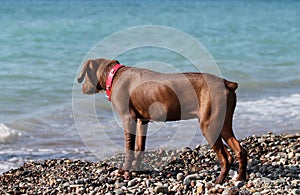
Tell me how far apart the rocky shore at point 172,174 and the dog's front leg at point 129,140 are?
116mm

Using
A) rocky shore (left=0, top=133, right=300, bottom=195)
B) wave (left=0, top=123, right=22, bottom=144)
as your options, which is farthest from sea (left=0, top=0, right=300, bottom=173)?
rocky shore (left=0, top=133, right=300, bottom=195)

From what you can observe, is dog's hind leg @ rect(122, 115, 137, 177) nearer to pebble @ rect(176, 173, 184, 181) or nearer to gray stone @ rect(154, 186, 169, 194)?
pebble @ rect(176, 173, 184, 181)

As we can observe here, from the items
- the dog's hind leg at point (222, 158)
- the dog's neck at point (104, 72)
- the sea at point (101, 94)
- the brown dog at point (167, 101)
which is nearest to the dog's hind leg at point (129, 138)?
the brown dog at point (167, 101)

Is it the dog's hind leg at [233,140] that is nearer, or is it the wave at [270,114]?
the dog's hind leg at [233,140]

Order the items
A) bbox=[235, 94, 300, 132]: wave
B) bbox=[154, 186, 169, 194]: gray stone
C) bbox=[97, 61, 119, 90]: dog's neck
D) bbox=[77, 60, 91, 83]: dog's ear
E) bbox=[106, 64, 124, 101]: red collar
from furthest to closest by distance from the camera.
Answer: bbox=[235, 94, 300, 132]: wave
bbox=[77, 60, 91, 83]: dog's ear
bbox=[97, 61, 119, 90]: dog's neck
bbox=[106, 64, 124, 101]: red collar
bbox=[154, 186, 169, 194]: gray stone

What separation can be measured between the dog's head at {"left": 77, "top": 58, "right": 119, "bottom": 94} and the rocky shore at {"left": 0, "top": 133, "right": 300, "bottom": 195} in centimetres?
106

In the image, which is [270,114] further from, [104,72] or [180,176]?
[104,72]

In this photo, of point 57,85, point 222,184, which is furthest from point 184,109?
point 57,85

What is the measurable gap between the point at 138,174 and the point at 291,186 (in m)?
1.84

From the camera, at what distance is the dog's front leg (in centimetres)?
677

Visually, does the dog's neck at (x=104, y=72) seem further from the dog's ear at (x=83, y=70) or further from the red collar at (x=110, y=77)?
the dog's ear at (x=83, y=70)

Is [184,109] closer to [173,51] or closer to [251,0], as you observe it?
[173,51]

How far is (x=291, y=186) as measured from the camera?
20.3ft

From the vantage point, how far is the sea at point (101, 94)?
382 inches
